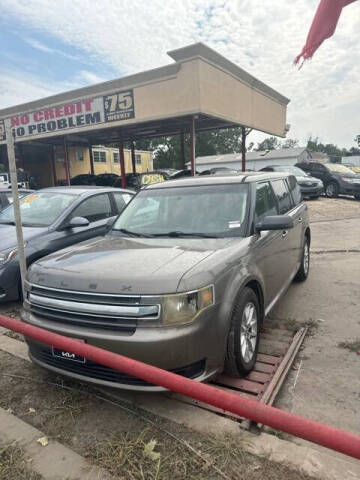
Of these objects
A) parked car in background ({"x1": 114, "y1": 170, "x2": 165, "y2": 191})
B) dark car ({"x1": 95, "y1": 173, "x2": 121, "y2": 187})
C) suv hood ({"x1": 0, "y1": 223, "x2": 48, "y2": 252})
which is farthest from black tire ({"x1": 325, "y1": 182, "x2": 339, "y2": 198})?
suv hood ({"x1": 0, "y1": 223, "x2": 48, "y2": 252})

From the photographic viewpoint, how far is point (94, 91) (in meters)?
14.8

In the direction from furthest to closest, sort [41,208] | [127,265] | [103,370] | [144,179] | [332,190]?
1. [332,190]
2. [144,179]
3. [41,208]
4. [127,265]
5. [103,370]

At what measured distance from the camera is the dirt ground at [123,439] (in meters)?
2.04

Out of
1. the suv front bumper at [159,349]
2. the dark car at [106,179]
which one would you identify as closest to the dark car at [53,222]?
the suv front bumper at [159,349]

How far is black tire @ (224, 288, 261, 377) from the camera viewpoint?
2774mm

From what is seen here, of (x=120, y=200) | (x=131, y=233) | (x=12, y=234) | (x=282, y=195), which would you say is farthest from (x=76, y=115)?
(x=131, y=233)

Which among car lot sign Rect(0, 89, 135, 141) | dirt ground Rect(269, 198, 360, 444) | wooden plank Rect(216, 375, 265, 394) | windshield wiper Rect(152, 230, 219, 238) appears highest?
car lot sign Rect(0, 89, 135, 141)

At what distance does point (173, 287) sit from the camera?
2416 millimetres

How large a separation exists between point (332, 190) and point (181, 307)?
16829 mm

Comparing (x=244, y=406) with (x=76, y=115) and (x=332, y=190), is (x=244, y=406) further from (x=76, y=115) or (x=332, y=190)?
(x=332, y=190)

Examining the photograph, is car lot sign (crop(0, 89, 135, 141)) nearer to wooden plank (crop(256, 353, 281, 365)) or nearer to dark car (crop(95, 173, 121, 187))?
dark car (crop(95, 173, 121, 187))

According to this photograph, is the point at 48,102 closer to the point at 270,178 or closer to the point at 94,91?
the point at 94,91

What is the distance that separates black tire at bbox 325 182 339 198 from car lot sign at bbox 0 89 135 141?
32.6 ft

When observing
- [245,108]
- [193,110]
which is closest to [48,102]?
[193,110]
